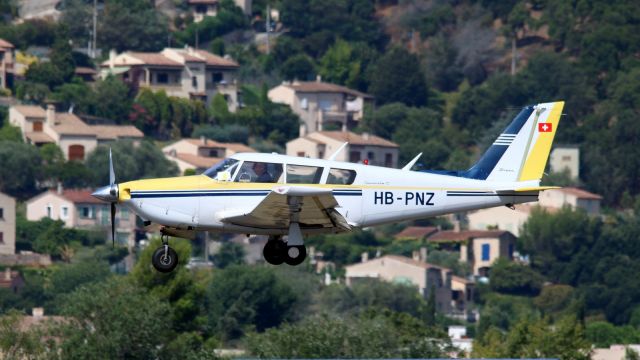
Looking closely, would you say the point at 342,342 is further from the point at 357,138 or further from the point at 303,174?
the point at 357,138

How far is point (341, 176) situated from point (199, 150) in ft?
382

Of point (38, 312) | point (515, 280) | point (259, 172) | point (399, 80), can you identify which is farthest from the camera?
point (399, 80)

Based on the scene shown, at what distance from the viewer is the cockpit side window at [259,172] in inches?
1400

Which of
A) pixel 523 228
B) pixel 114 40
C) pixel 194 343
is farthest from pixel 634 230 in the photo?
pixel 194 343

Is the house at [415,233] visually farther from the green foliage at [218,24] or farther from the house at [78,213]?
the green foliage at [218,24]

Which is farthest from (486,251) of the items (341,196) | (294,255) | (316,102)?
(294,255)

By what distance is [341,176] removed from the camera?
35969 mm

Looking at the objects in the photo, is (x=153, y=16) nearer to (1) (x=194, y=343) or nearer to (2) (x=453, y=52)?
(2) (x=453, y=52)

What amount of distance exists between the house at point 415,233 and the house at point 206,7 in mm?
47512

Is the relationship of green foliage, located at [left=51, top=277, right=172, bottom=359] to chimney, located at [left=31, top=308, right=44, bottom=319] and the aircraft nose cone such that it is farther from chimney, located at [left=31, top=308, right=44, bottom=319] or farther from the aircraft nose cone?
the aircraft nose cone

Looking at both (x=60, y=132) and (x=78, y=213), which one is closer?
(x=78, y=213)

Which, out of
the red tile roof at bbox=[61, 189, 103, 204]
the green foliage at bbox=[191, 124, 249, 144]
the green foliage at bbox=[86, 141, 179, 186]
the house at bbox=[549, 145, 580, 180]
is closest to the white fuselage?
the red tile roof at bbox=[61, 189, 103, 204]

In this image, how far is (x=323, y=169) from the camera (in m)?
35.6

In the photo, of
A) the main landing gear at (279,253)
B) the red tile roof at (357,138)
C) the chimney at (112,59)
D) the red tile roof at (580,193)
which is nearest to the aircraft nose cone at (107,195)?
the main landing gear at (279,253)
